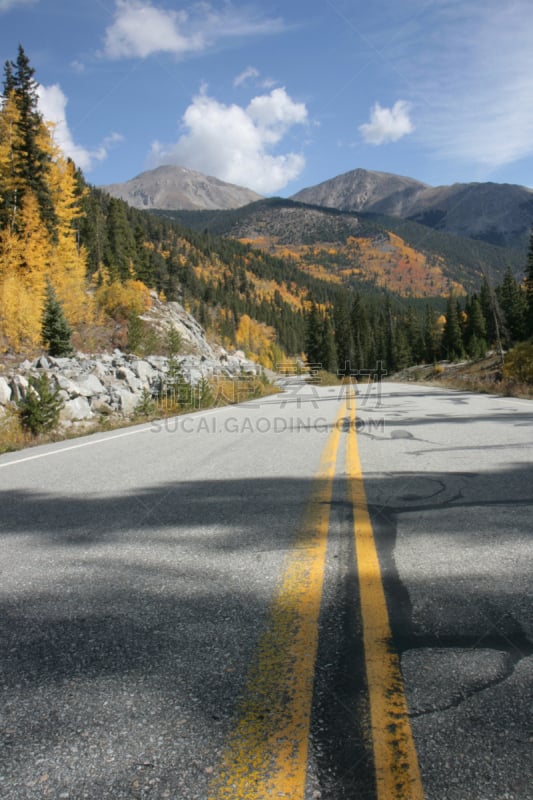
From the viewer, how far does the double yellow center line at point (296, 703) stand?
1345 millimetres

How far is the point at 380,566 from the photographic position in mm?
2877

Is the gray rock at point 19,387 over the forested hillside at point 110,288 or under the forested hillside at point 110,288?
under

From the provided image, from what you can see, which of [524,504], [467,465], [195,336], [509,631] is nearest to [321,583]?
[509,631]

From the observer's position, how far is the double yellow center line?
1.34 meters

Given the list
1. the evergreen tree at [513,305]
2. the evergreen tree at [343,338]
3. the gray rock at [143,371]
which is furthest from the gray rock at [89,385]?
the evergreen tree at [343,338]

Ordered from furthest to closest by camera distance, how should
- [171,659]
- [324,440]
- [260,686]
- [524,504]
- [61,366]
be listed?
[61,366]
[324,440]
[524,504]
[171,659]
[260,686]

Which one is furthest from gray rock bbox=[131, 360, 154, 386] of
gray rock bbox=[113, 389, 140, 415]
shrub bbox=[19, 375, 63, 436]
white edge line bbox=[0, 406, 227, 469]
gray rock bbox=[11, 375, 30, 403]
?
white edge line bbox=[0, 406, 227, 469]

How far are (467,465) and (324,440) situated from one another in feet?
9.59

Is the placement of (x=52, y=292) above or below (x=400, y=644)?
above

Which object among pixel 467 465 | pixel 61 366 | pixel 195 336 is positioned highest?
pixel 195 336

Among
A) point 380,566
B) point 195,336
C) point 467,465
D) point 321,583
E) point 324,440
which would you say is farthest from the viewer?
point 195,336

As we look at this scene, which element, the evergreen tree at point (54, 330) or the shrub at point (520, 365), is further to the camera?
the evergreen tree at point (54, 330)

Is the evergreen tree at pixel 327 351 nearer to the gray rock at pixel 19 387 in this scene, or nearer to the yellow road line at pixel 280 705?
the gray rock at pixel 19 387

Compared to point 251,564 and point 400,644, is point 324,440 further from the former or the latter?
point 400,644
